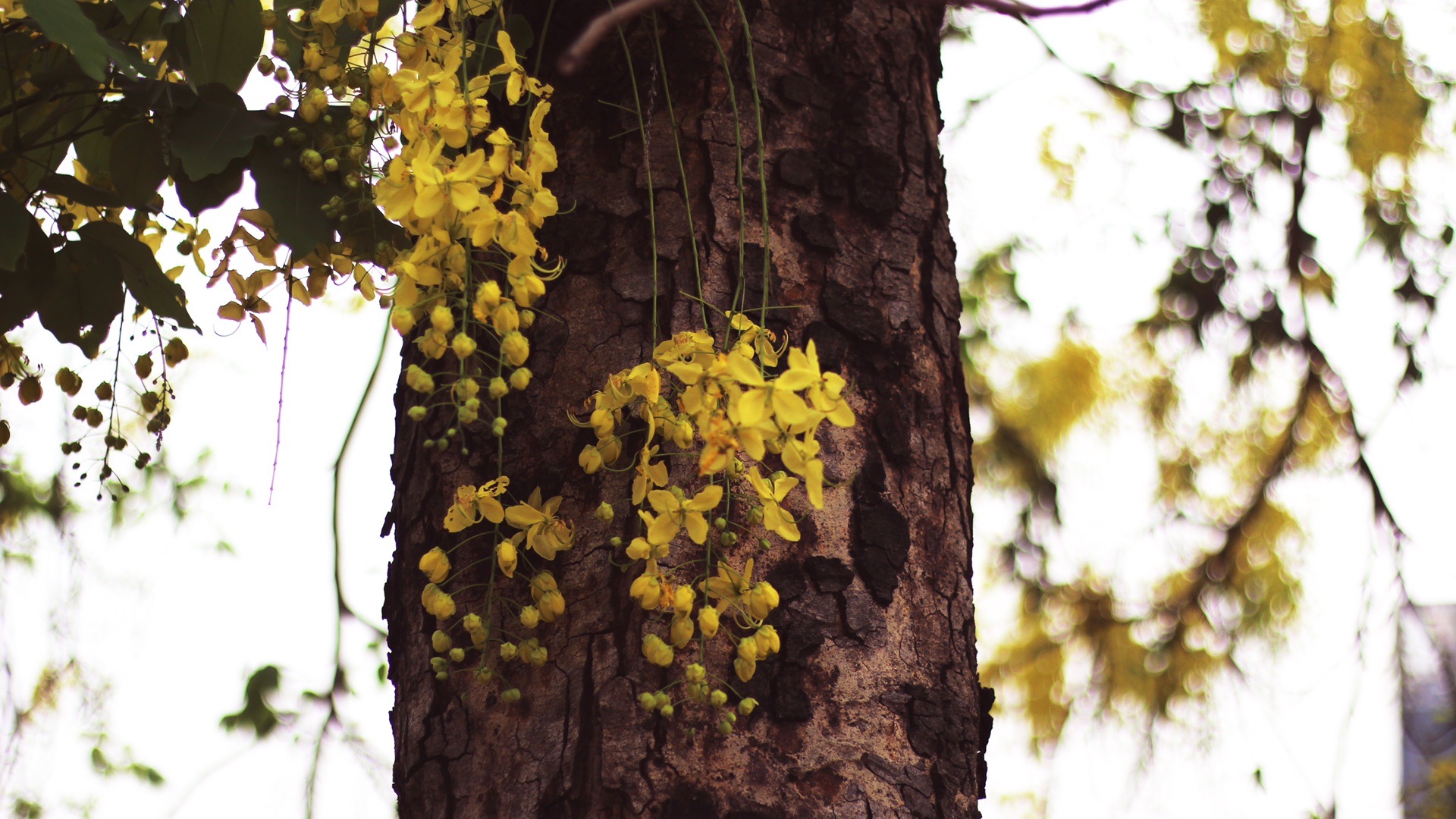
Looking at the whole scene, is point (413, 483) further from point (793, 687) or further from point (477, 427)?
point (793, 687)

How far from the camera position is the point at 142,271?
1114 millimetres

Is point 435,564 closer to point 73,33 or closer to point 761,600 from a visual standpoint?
point 761,600

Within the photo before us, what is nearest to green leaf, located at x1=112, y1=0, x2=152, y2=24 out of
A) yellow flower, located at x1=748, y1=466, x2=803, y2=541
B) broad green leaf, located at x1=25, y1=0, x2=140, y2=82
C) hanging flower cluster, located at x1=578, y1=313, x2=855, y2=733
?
broad green leaf, located at x1=25, y1=0, x2=140, y2=82

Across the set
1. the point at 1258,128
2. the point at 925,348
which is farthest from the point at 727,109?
the point at 1258,128

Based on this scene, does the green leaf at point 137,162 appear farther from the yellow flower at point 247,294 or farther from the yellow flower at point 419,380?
the yellow flower at point 419,380

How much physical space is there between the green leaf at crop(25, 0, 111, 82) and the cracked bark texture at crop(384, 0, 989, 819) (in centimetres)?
39

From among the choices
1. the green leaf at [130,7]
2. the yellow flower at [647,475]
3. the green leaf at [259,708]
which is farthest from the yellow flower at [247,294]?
the green leaf at [259,708]

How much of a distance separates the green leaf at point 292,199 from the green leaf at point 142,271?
→ 0.16 m

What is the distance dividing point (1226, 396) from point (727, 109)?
7.79 feet

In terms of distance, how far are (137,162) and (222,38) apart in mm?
140

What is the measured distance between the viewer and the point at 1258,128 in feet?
9.82

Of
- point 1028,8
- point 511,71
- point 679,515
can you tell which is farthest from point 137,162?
point 1028,8

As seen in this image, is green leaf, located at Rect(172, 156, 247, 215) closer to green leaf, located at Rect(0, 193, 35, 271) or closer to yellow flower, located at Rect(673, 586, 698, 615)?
green leaf, located at Rect(0, 193, 35, 271)

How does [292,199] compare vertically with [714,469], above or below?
above
